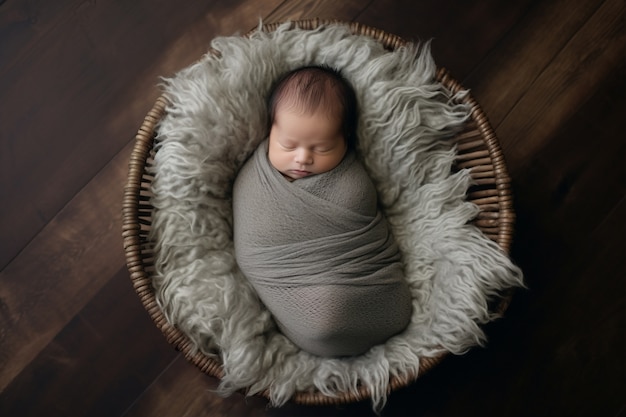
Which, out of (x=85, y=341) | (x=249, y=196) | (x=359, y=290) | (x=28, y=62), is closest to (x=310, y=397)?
(x=359, y=290)

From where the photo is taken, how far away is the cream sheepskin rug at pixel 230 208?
2.72 ft

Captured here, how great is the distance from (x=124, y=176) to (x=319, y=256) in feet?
1.55

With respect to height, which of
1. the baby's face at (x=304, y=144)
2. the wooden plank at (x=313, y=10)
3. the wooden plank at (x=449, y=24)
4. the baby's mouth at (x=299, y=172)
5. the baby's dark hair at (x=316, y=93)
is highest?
the wooden plank at (x=449, y=24)

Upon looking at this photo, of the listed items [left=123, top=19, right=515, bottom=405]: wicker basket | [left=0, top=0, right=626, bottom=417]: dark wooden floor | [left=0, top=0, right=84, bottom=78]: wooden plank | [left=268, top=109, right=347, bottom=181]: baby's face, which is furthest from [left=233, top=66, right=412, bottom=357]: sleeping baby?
[left=0, top=0, right=84, bottom=78]: wooden plank

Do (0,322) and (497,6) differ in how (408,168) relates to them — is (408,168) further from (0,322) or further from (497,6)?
(0,322)

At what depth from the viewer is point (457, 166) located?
94 centimetres

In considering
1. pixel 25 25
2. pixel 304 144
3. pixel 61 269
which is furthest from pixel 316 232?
pixel 25 25

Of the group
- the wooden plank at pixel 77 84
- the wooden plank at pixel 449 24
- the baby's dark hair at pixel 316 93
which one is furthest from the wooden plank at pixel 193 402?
the wooden plank at pixel 449 24

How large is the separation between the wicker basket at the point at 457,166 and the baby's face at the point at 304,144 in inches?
8.1

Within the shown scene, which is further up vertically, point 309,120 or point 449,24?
point 449,24

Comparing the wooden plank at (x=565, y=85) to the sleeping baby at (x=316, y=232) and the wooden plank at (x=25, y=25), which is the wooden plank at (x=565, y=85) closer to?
the sleeping baby at (x=316, y=232)

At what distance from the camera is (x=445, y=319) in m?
0.85

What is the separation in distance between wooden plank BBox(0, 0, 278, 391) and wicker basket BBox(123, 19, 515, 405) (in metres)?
0.16

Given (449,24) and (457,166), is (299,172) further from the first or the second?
(449,24)
